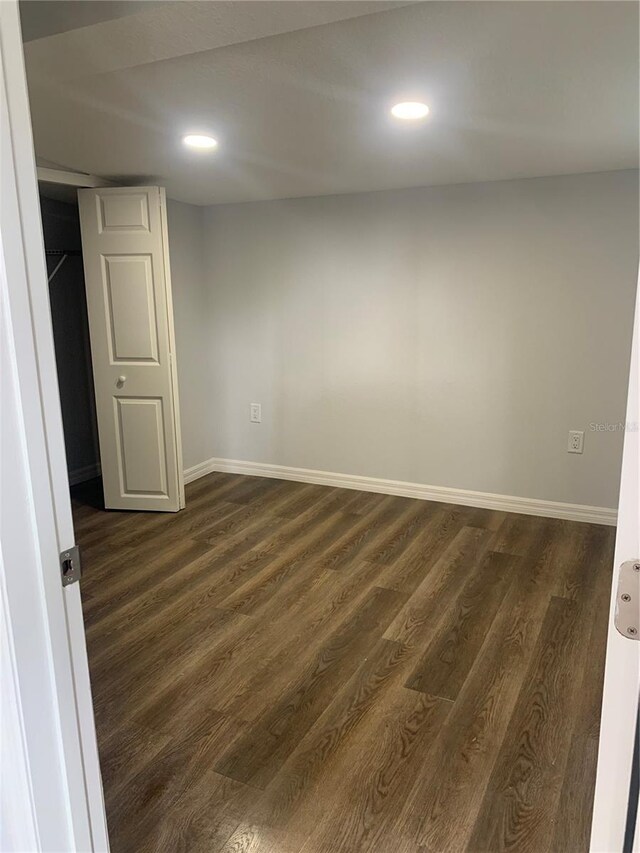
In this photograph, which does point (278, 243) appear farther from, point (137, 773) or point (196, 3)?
point (137, 773)

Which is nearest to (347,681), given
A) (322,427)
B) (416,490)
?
(416,490)

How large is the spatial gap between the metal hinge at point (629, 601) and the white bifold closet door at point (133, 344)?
334 centimetres

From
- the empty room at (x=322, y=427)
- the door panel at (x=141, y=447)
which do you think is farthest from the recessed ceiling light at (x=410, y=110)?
the door panel at (x=141, y=447)

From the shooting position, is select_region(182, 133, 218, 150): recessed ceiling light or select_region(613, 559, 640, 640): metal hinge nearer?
select_region(613, 559, 640, 640): metal hinge

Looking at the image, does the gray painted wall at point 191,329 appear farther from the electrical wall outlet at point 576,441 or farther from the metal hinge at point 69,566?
the metal hinge at point 69,566

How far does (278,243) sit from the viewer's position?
418cm

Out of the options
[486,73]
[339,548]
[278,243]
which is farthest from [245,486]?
[486,73]

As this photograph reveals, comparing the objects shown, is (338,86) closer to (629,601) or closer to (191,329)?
(629,601)

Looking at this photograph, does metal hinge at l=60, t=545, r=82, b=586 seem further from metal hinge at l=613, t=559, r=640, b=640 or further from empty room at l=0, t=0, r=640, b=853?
metal hinge at l=613, t=559, r=640, b=640

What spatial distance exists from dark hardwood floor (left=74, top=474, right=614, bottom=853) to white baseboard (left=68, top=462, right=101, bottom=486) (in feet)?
3.38

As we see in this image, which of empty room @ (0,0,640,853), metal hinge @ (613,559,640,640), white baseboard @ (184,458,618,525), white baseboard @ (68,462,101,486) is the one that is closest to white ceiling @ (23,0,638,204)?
empty room @ (0,0,640,853)

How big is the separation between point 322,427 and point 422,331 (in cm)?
103

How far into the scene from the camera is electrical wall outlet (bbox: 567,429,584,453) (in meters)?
3.52

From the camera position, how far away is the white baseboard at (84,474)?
444cm
